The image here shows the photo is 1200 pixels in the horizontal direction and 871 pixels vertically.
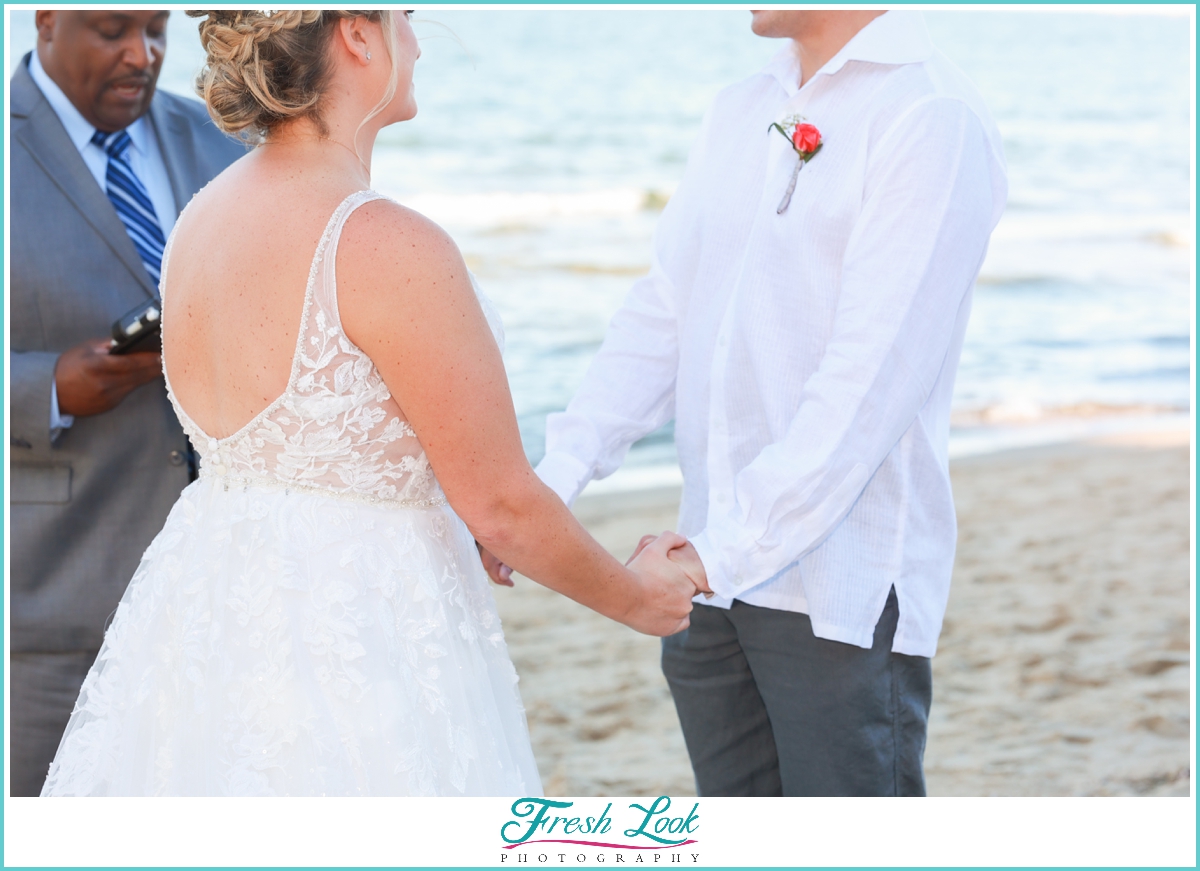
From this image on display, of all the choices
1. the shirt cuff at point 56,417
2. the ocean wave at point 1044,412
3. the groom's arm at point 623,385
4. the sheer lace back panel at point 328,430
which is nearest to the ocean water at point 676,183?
the ocean wave at point 1044,412

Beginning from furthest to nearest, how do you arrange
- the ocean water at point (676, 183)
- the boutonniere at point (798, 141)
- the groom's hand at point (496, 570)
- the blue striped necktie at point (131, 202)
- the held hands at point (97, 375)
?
the ocean water at point (676, 183) < the blue striped necktie at point (131, 202) < the held hands at point (97, 375) < the groom's hand at point (496, 570) < the boutonniere at point (798, 141)

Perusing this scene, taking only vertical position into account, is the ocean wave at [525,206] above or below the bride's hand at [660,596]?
below

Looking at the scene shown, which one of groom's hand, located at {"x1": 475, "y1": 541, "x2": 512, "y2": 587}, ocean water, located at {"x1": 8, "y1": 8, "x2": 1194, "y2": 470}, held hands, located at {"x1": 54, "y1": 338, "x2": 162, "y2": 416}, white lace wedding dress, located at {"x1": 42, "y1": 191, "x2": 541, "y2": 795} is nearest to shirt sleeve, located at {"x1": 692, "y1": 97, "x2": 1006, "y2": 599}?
groom's hand, located at {"x1": 475, "y1": 541, "x2": 512, "y2": 587}

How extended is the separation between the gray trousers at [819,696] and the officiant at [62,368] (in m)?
1.50

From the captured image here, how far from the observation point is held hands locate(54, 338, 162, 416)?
8.56 ft

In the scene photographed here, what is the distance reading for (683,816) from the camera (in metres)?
2.02

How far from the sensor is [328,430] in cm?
178

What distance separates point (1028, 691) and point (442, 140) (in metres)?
16.1

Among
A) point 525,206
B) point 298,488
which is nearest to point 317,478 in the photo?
point 298,488

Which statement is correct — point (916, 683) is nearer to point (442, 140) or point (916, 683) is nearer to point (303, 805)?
point (303, 805)

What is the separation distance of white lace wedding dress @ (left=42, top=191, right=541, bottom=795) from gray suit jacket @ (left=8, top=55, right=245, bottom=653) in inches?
38.6

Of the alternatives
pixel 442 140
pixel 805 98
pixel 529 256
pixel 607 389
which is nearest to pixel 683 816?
pixel 607 389

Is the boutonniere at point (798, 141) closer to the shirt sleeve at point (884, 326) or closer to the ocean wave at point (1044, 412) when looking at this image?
the shirt sleeve at point (884, 326)

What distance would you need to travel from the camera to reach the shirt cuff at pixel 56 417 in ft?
8.75
